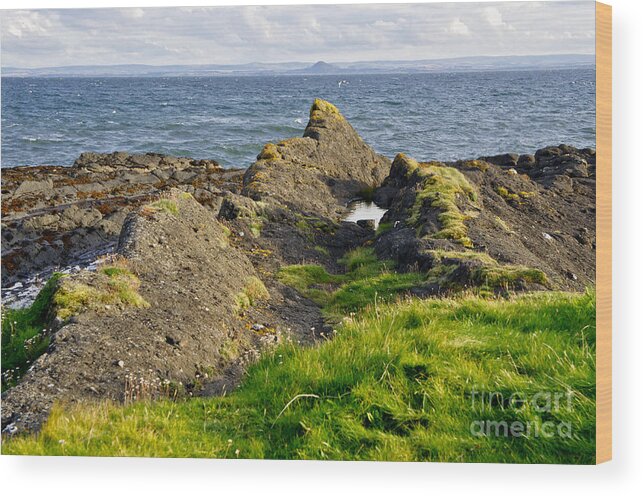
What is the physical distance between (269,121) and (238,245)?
50110 mm

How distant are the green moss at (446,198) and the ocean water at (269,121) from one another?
5.70m

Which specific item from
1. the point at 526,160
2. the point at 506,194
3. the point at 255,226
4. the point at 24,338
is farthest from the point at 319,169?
the point at 24,338

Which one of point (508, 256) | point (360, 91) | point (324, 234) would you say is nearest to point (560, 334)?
point (508, 256)

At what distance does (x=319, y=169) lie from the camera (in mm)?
32719

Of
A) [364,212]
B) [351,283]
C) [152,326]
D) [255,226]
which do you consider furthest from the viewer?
[364,212]

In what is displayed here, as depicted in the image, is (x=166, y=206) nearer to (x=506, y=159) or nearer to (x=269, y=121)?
(x=506, y=159)

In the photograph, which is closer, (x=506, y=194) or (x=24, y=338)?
(x=24, y=338)

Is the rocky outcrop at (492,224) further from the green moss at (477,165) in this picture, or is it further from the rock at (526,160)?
the rock at (526,160)

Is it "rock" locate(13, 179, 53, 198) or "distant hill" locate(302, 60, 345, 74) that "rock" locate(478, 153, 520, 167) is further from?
"distant hill" locate(302, 60, 345, 74)

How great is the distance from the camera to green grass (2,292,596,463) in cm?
782

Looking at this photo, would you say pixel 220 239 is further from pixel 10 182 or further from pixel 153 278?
pixel 10 182

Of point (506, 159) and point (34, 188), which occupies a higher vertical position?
point (34, 188)

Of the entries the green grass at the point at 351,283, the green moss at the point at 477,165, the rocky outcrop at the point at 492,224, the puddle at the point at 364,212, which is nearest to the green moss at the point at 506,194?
the rocky outcrop at the point at 492,224

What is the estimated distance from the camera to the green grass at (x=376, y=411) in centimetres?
782
